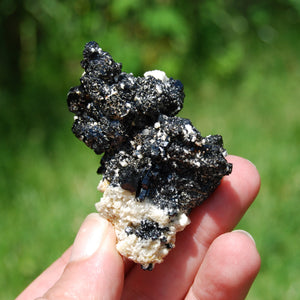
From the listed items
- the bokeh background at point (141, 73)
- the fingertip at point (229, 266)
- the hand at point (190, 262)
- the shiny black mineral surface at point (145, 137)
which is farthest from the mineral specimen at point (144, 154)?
the bokeh background at point (141, 73)

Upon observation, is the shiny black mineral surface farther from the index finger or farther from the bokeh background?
the bokeh background

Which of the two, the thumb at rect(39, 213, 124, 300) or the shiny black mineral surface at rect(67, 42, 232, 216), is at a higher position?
→ the shiny black mineral surface at rect(67, 42, 232, 216)

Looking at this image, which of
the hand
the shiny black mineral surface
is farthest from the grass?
the shiny black mineral surface

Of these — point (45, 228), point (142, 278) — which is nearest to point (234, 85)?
point (45, 228)

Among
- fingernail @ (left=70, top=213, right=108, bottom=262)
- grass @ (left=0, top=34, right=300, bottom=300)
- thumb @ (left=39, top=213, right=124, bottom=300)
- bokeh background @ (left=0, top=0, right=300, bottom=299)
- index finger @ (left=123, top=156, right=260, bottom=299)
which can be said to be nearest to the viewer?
thumb @ (left=39, top=213, right=124, bottom=300)

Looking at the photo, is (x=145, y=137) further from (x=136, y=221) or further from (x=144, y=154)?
(x=136, y=221)

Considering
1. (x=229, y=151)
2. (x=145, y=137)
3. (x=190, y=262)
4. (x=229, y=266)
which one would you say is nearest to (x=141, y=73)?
(x=229, y=151)
